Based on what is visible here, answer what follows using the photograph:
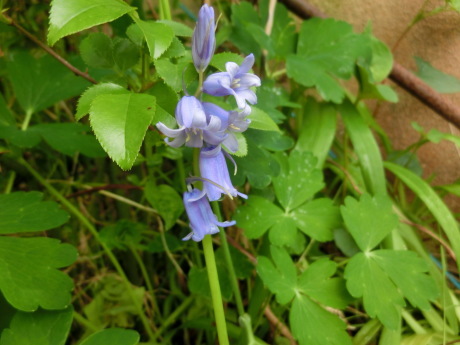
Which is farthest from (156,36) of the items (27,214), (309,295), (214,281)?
(309,295)

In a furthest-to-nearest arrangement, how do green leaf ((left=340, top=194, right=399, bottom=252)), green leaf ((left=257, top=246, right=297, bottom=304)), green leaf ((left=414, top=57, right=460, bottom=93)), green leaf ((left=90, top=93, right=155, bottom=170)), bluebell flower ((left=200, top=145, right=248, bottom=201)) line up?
green leaf ((left=414, top=57, right=460, bottom=93)), green leaf ((left=340, top=194, right=399, bottom=252)), green leaf ((left=257, top=246, right=297, bottom=304)), bluebell flower ((left=200, top=145, right=248, bottom=201)), green leaf ((left=90, top=93, right=155, bottom=170))

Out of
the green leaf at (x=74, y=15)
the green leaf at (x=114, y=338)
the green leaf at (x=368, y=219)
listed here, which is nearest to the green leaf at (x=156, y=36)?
the green leaf at (x=74, y=15)

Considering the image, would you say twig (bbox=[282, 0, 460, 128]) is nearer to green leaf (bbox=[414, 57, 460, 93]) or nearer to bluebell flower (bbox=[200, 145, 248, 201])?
green leaf (bbox=[414, 57, 460, 93])

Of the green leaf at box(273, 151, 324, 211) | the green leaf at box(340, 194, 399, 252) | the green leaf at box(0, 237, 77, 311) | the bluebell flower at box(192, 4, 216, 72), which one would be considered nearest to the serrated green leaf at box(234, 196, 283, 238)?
the green leaf at box(273, 151, 324, 211)

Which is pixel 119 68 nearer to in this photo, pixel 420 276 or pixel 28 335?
pixel 28 335

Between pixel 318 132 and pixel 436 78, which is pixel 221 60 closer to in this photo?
pixel 318 132

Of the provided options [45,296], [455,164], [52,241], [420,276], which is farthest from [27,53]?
[455,164]

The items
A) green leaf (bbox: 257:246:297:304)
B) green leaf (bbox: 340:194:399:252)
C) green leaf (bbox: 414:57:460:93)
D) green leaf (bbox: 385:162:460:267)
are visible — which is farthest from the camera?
green leaf (bbox: 414:57:460:93)
